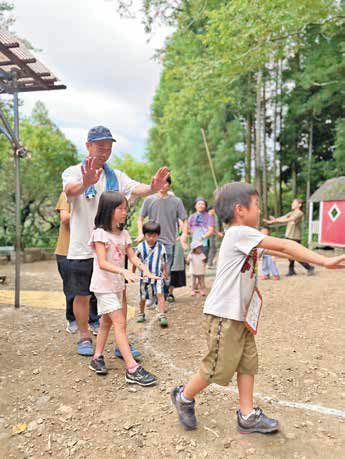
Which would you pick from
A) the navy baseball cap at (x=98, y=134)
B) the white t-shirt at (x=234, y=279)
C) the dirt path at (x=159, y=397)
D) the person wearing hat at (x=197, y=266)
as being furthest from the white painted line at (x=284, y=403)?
the person wearing hat at (x=197, y=266)

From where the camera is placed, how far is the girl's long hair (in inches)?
118

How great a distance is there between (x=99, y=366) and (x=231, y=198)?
1849 millimetres

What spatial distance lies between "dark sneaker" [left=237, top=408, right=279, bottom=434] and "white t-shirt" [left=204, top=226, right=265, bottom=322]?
2.08ft

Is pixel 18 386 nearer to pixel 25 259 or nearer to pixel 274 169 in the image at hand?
pixel 25 259

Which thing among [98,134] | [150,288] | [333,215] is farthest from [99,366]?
[333,215]

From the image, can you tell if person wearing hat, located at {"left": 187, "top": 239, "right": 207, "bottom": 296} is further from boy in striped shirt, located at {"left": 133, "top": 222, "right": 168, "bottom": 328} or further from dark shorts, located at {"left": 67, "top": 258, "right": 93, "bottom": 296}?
dark shorts, located at {"left": 67, "top": 258, "right": 93, "bottom": 296}

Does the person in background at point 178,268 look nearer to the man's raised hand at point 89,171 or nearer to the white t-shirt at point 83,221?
the white t-shirt at point 83,221

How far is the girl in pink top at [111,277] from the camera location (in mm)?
2949

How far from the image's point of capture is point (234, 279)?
2.17 m

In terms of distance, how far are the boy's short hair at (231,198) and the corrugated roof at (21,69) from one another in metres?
3.52

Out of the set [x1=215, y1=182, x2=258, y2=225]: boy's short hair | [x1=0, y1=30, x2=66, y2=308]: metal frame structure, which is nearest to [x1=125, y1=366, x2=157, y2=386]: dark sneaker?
[x1=215, y1=182, x2=258, y2=225]: boy's short hair

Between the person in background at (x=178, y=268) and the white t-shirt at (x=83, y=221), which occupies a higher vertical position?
the white t-shirt at (x=83, y=221)

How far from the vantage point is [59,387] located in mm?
2932

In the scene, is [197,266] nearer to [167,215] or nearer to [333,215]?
[167,215]
